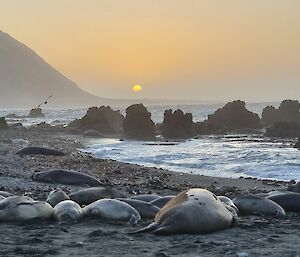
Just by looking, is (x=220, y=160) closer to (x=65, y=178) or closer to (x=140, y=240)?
(x=65, y=178)

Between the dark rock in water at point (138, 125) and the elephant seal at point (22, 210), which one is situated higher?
the dark rock in water at point (138, 125)

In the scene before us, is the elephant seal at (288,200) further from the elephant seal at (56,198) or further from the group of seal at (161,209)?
the elephant seal at (56,198)

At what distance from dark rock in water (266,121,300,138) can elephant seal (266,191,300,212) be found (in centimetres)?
2280

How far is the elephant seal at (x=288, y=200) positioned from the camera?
8665 millimetres

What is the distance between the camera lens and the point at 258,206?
8250mm

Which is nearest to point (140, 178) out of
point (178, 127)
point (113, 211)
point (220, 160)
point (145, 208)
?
point (220, 160)

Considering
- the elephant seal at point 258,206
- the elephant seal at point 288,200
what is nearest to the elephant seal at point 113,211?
the elephant seal at point 258,206

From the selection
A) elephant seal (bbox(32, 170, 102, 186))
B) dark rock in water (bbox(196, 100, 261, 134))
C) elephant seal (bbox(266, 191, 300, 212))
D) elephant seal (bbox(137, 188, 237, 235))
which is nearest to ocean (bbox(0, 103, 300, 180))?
elephant seal (bbox(32, 170, 102, 186))

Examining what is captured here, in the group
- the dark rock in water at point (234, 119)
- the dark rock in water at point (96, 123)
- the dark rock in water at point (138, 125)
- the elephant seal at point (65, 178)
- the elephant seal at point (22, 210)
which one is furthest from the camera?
the dark rock in water at point (234, 119)

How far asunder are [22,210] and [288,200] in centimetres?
418

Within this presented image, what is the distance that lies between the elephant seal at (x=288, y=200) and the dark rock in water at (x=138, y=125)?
25151 mm

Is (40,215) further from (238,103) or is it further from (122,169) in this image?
(238,103)

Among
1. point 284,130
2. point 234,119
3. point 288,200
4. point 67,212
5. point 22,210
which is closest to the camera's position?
point 22,210

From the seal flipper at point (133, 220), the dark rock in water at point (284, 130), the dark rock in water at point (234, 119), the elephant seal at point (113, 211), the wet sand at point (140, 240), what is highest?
the dark rock in water at point (234, 119)
